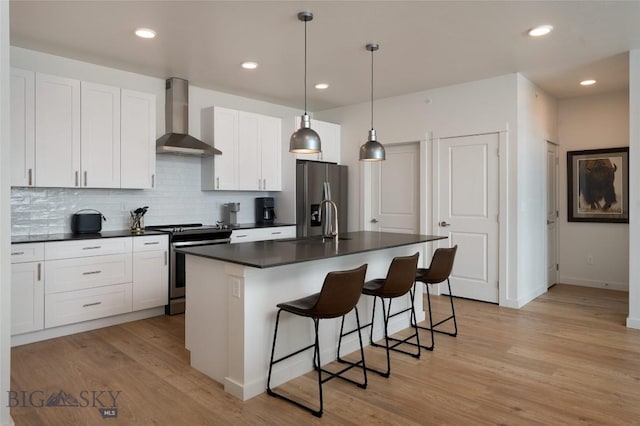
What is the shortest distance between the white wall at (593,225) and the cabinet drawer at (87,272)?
605 cm

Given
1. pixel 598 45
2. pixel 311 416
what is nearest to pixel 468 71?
pixel 598 45

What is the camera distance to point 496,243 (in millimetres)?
5113

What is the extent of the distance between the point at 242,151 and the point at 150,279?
2060 millimetres

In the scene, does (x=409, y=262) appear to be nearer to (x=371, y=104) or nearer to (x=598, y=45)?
(x=598, y=45)

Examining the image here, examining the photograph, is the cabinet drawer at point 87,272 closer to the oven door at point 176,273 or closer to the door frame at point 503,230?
the oven door at point 176,273

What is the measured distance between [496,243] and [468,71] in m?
2.08

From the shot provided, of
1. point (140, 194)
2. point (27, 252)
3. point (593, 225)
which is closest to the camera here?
point (27, 252)

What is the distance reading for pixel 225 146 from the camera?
17.7ft

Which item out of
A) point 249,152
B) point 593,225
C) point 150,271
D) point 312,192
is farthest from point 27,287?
point 593,225

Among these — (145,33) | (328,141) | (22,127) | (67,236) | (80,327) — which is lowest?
(80,327)

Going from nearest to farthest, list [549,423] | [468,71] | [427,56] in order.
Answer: [549,423]
[427,56]
[468,71]

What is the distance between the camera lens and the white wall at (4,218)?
2066 millimetres

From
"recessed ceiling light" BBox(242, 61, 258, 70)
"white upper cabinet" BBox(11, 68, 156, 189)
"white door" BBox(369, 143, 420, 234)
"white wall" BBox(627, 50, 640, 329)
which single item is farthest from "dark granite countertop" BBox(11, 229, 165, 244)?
"white wall" BBox(627, 50, 640, 329)

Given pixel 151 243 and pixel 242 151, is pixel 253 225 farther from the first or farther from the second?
pixel 151 243
